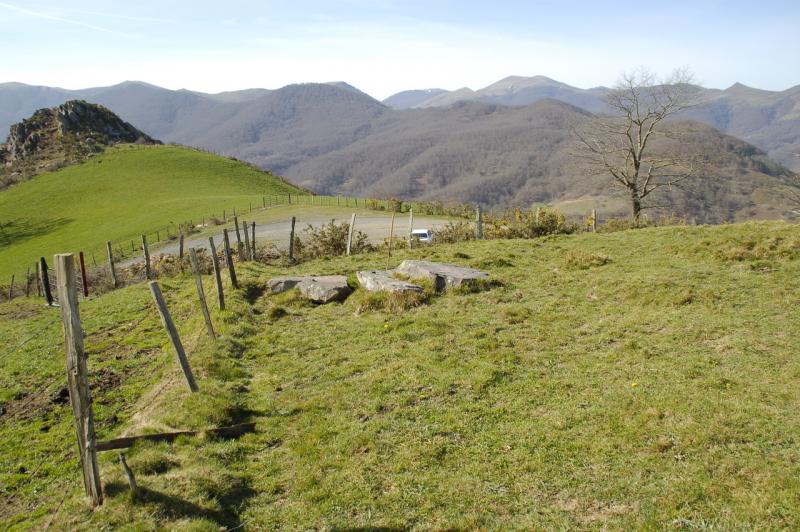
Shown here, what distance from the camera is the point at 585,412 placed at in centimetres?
895

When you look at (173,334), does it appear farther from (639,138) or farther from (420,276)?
(639,138)

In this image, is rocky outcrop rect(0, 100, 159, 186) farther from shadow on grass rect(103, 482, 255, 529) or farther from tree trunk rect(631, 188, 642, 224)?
shadow on grass rect(103, 482, 255, 529)

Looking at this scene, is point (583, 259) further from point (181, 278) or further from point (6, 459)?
point (181, 278)

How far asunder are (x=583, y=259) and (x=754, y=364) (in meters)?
9.90

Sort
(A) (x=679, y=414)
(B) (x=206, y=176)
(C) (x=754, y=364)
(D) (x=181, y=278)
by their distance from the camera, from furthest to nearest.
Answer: (B) (x=206, y=176) → (D) (x=181, y=278) → (C) (x=754, y=364) → (A) (x=679, y=414)

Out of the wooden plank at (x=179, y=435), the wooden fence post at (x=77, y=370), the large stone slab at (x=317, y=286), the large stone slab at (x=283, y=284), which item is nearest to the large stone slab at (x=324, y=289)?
the large stone slab at (x=317, y=286)

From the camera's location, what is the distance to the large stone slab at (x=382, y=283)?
56.2ft

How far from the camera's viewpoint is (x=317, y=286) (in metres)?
18.5

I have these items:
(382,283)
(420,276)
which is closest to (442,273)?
(420,276)

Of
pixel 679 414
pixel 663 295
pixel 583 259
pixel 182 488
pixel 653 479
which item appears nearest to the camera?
pixel 653 479

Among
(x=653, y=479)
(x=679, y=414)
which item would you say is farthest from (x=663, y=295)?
(x=653, y=479)

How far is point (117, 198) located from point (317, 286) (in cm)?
6650

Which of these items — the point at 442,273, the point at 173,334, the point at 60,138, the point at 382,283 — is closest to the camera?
the point at 173,334

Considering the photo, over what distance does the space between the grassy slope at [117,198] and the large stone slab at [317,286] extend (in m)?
41.1
